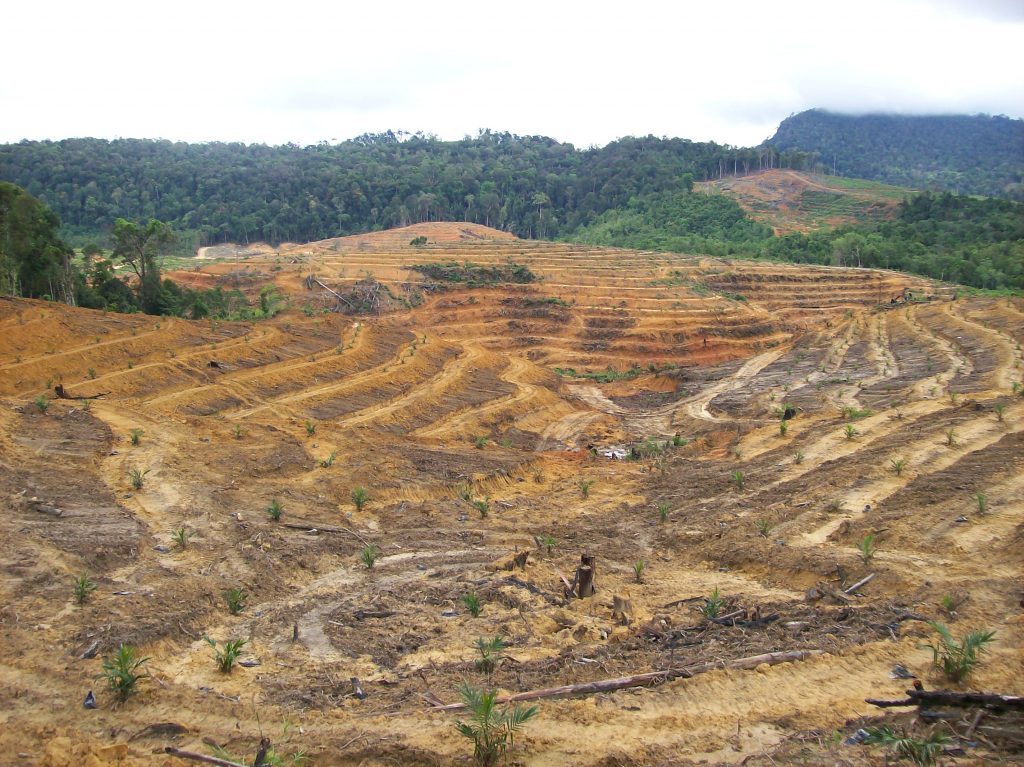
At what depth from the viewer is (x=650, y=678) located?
6.56m

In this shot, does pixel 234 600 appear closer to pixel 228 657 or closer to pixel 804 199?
pixel 228 657

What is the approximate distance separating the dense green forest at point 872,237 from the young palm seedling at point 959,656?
184 ft

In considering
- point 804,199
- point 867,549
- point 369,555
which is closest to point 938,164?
point 804,199

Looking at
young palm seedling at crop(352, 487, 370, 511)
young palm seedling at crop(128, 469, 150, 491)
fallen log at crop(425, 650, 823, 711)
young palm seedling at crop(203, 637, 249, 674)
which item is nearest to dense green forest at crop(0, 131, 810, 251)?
young palm seedling at crop(128, 469, 150, 491)

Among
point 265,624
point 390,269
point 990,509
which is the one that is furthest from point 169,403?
point 390,269

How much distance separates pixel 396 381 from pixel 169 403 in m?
8.31

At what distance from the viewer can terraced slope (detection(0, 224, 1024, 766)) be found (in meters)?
5.91

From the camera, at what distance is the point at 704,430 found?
23.2 metres

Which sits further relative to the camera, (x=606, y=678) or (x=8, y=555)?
(x=8, y=555)

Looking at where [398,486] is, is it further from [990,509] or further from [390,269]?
[390,269]

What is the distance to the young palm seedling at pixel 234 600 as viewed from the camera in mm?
8477

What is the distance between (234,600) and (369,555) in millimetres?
2318

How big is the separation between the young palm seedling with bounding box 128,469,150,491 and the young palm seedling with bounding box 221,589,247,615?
15.1 feet

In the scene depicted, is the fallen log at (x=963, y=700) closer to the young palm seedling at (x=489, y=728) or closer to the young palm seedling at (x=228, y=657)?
the young palm seedling at (x=489, y=728)
